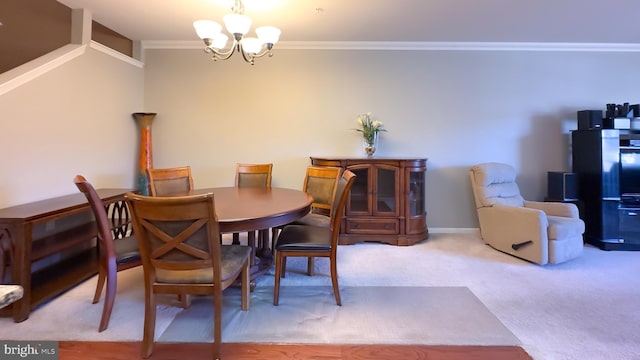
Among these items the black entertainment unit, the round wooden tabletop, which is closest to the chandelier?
the round wooden tabletop

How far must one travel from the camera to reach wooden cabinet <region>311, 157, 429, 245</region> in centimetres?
378

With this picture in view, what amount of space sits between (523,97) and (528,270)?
2373mm

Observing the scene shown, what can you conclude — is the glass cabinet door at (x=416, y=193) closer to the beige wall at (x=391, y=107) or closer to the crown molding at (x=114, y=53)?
the beige wall at (x=391, y=107)

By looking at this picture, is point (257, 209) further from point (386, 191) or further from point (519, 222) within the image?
point (519, 222)

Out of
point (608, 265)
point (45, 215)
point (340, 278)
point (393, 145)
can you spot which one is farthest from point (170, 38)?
point (608, 265)

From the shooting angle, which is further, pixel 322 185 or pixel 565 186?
pixel 565 186

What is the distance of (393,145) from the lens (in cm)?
432

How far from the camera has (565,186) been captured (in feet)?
12.6

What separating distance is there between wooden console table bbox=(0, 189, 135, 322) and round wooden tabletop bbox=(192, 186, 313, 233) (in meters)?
1.14

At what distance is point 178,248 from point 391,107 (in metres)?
3.36

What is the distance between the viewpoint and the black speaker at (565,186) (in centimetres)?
384

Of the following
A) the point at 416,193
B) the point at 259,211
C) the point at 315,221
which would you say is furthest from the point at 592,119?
the point at 259,211

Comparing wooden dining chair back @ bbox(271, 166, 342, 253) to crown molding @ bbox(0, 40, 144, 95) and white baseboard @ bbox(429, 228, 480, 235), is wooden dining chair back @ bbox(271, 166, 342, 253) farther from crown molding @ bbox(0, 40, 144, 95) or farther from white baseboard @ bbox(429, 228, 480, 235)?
crown molding @ bbox(0, 40, 144, 95)

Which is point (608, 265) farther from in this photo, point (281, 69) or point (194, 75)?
point (194, 75)
